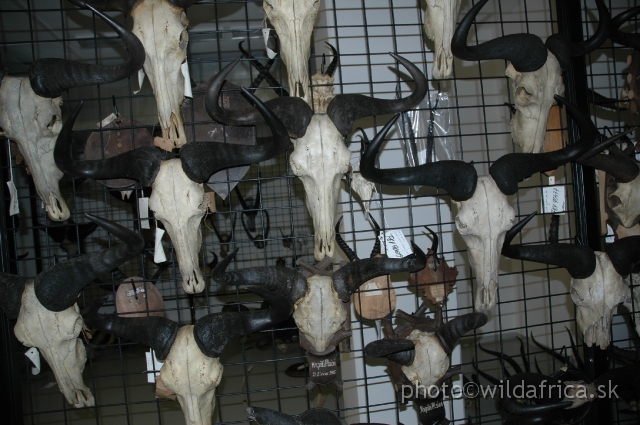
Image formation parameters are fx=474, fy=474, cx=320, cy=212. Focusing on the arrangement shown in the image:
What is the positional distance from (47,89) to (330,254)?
1.17 m

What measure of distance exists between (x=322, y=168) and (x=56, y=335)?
111 cm

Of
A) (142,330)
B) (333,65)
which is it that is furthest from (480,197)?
(142,330)

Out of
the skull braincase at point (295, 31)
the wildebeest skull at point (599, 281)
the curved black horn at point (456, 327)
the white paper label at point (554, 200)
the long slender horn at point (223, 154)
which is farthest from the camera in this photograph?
the white paper label at point (554, 200)

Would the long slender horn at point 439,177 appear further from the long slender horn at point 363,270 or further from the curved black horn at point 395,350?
the curved black horn at point 395,350

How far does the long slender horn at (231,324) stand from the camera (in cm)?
165

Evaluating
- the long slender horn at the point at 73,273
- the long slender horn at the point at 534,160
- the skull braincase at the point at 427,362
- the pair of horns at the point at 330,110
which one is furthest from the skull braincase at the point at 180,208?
the long slender horn at the point at 534,160

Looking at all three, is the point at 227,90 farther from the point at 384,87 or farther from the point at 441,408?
the point at 441,408

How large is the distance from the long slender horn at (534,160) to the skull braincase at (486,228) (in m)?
0.05

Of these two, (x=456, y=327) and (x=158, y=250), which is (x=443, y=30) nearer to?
(x=456, y=327)

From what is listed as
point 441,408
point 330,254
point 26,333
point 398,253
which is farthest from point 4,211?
point 441,408

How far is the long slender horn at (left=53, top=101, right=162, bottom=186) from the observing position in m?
1.63

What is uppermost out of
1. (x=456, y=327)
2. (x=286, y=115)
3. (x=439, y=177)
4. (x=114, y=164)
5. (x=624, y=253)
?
(x=286, y=115)

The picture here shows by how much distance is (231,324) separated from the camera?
5.52 ft

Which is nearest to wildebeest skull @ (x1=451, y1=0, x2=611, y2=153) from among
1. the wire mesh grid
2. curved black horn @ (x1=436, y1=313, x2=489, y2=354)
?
the wire mesh grid
